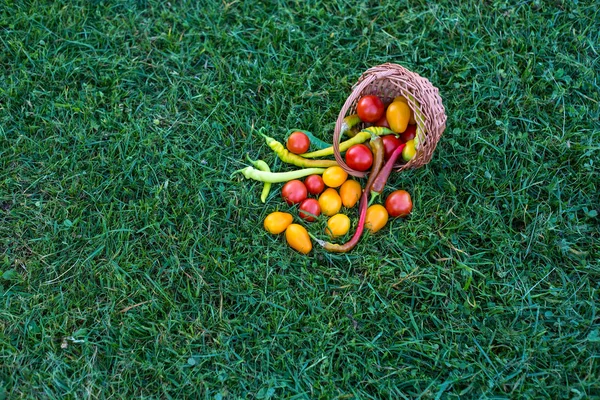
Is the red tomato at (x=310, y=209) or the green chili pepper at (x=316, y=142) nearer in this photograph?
the red tomato at (x=310, y=209)

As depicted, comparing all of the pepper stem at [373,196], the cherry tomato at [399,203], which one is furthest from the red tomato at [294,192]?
the cherry tomato at [399,203]

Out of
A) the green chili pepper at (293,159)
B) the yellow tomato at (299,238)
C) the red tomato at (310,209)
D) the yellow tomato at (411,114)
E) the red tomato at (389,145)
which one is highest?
the yellow tomato at (411,114)

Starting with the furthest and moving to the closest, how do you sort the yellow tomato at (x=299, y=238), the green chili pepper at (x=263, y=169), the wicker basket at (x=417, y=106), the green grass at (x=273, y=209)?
the green chili pepper at (x=263, y=169) → the yellow tomato at (x=299, y=238) → the wicker basket at (x=417, y=106) → the green grass at (x=273, y=209)

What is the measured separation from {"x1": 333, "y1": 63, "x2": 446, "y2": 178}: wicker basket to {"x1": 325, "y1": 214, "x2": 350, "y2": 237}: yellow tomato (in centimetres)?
30

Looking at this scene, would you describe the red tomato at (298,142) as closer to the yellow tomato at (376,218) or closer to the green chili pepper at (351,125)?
the green chili pepper at (351,125)

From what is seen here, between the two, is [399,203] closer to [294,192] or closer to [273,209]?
[294,192]

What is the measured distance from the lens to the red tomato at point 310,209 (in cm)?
321

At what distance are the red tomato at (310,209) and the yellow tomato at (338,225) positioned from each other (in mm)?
100

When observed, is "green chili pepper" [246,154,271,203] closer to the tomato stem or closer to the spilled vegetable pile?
the spilled vegetable pile

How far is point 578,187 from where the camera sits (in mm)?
3316

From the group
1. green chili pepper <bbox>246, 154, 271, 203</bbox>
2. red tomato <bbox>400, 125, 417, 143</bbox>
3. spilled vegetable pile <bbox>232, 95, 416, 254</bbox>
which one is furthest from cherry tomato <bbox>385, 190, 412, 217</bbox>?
green chili pepper <bbox>246, 154, 271, 203</bbox>

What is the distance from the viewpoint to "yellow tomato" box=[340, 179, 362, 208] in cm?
324

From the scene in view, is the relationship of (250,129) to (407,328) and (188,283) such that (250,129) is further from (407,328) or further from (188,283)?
(407,328)

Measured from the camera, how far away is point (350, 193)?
324cm
